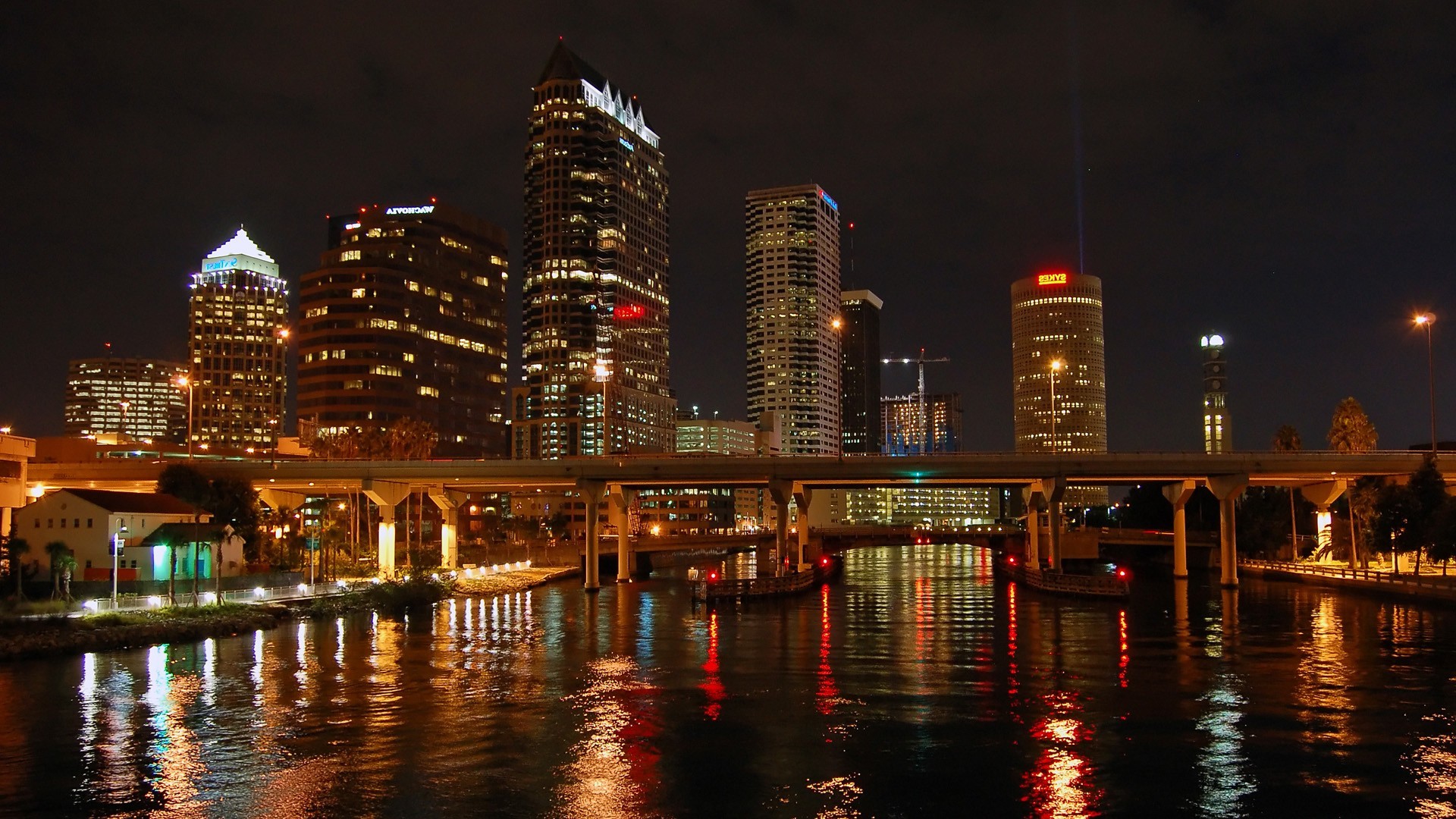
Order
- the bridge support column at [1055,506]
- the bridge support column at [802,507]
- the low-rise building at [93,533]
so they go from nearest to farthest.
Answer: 1. the low-rise building at [93,533]
2. the bridge support column at [1055,506]
3. the bridge support column at [802,507]

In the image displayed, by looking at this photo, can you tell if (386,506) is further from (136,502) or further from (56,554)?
(56,554)

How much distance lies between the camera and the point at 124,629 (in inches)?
2303

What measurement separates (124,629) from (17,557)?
16.7m

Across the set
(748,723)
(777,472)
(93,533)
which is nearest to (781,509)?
(777,472)

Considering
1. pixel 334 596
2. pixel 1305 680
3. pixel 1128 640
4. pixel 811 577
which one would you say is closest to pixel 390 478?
pixel 334 596

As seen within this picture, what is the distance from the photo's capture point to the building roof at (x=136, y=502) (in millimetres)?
76125

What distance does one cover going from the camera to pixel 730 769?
3055 centimetres

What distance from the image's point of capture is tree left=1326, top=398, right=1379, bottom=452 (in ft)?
404

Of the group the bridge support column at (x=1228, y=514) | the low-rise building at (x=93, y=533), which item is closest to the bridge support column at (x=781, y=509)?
the bridge support column at (x=1228, y=514)

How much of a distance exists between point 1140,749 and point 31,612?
5586 cm

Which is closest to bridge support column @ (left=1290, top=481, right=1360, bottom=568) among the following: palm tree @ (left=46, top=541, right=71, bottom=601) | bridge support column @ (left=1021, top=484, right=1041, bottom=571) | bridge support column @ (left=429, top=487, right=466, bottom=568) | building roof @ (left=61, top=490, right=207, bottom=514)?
bridge support column @ (left=1021, top=484, right=1041, bottom=571)

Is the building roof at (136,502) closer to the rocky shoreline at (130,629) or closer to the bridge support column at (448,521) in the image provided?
the rocky shoreline at (130,629)

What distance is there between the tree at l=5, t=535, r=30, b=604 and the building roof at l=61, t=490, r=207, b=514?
481cm

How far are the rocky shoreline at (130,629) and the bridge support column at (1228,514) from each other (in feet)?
265
